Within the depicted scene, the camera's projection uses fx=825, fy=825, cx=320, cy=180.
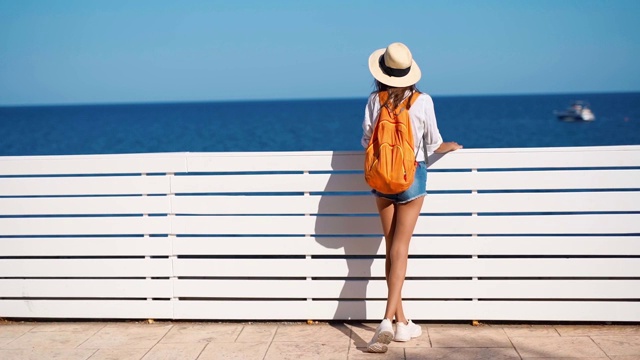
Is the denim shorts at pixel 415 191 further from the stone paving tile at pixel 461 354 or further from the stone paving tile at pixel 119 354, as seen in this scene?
the stone paving tile at pixel 119 354

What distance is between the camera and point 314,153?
5.47m

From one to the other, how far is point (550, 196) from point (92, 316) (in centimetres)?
325

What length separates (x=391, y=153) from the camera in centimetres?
479

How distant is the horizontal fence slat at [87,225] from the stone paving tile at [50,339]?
2.27 feet

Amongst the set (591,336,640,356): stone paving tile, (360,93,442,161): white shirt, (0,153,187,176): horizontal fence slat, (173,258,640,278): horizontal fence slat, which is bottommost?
→ (591,336,640,356): stone paving tile

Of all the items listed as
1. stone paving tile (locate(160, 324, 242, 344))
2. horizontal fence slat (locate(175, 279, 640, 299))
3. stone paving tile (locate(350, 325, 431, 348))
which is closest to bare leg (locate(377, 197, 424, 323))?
stone paving tile (locate(350, 325, 431, 348))

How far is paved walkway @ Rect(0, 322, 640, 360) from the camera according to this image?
16.3 ft

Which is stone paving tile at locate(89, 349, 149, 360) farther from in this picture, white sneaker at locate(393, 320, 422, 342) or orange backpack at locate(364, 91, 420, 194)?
orange backpack at locate(364, 91, 420, 194)

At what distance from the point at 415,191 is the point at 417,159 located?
20 centimetres

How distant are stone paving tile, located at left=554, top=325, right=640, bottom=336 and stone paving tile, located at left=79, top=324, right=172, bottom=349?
2.65m

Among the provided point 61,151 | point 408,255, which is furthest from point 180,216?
point 61,151

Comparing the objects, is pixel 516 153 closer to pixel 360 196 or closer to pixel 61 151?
pixel 360 196

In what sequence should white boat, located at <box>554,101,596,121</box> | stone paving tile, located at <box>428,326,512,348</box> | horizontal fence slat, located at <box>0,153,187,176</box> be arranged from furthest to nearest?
1. white boat, located at <box>554,101,596,121</box>
2. horizontal fence slat, located at <box>0,153,187,176</box>
3. stone paving tile, located at <box>428,326,512,348</box>

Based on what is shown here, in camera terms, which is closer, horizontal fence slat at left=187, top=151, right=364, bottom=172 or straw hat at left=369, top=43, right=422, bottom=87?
straw hat at left=369, top=43, right=422, bottom=87
